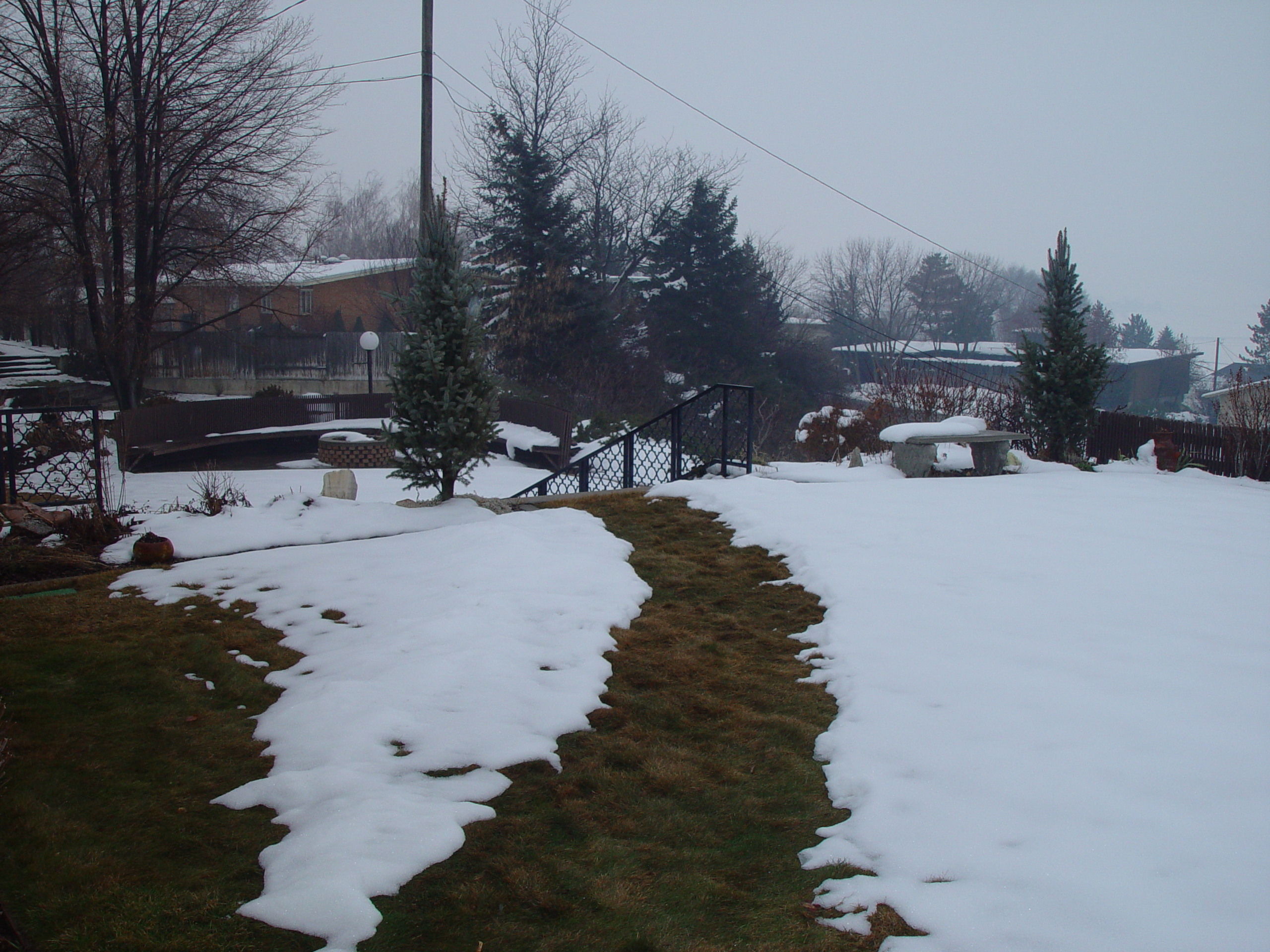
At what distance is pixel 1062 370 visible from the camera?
1206cm

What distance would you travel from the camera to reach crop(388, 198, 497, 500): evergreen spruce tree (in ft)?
24.4

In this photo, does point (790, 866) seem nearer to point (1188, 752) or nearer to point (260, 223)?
point (1188, 752)

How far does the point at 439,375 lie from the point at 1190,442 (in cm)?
1246

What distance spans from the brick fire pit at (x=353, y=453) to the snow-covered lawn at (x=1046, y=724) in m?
10.7

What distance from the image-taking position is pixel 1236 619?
4406mm

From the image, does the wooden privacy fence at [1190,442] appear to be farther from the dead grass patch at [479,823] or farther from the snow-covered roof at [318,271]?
the snow-covered roof at [318,271]

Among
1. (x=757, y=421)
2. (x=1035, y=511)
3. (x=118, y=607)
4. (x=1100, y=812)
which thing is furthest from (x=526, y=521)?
(x=757, y=421)

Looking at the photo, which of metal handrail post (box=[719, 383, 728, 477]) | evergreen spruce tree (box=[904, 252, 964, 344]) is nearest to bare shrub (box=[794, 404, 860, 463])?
metal handrail post (box=[719, 383, 728, 477])

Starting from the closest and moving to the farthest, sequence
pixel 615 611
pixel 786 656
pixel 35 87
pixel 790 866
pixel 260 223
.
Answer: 1. pixel 790 866
2. pixel 786 656
3. pixel 615 611
4. pixel 35 87
5. pixel 260 223

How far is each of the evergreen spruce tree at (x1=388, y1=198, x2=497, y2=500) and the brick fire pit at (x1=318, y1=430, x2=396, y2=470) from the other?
825cm

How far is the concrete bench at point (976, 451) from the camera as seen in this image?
9.92 meters

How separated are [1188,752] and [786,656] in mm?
1832

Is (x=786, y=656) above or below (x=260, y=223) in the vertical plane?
below

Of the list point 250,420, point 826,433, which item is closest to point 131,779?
point 826,433
